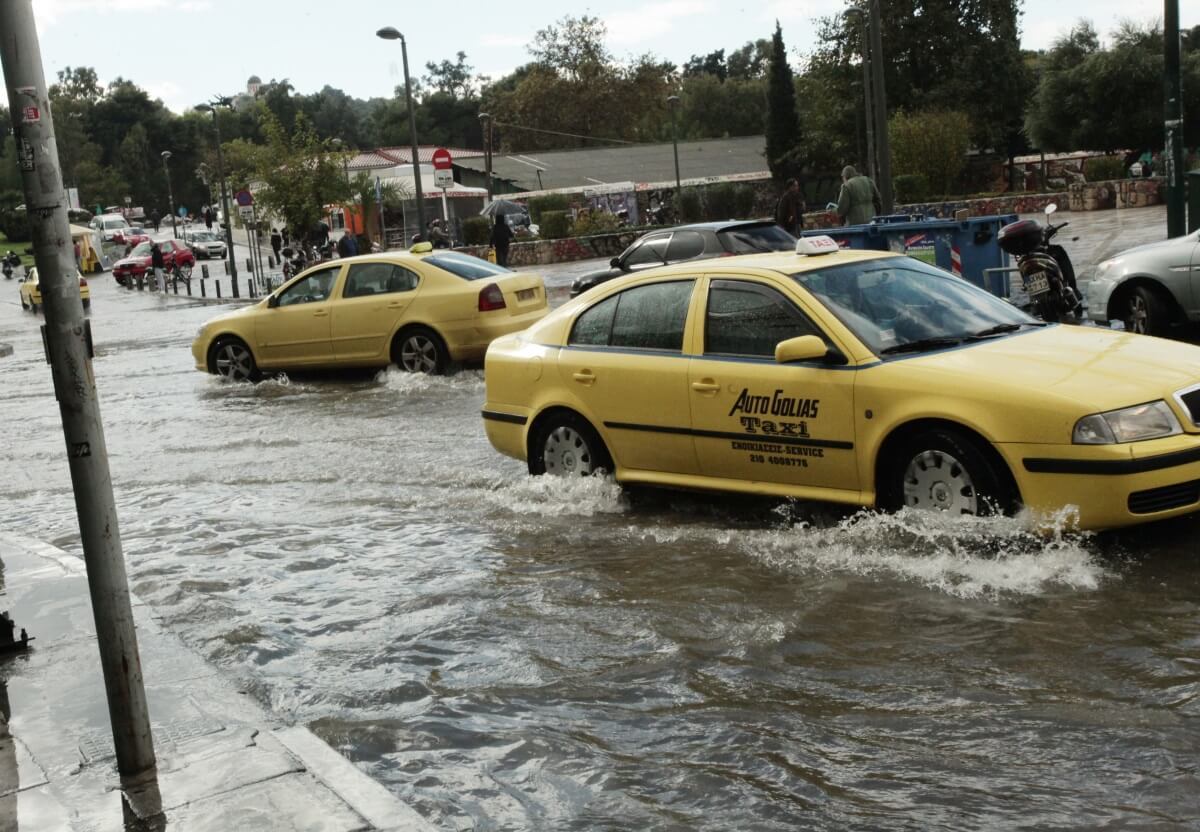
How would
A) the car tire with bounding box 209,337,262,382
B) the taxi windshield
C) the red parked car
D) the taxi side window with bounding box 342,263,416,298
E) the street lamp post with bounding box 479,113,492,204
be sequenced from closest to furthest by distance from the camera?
the taxi windshield → the taxi side window with bounding box 342,263,416,298 → the car tire with bounding box 209,337,262,382 → the street lamp post with bounding box 479,113,492,204 → the red parked car

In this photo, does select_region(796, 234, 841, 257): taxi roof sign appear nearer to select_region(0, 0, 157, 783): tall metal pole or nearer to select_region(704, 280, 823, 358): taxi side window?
select_region(704, 280, 823, 358): taxi side window

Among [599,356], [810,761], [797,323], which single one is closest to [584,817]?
[810,761]

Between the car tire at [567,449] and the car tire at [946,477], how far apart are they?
2.05 metres

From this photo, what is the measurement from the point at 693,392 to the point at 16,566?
4048mm

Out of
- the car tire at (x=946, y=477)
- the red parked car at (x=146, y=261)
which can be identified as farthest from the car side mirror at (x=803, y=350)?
the red parked car at (x=146, y=261)

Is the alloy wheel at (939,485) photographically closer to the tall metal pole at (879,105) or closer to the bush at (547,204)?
the tall metal pole at (879,105)

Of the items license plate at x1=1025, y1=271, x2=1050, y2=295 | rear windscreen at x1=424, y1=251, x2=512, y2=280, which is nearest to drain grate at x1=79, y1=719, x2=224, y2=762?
license plate at x1=1025, y1=271, x2=1050, y2=295

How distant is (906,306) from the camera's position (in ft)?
24.7

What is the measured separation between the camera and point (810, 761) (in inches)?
187

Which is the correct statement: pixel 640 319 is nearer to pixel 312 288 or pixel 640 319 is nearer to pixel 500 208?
pixel 312 288

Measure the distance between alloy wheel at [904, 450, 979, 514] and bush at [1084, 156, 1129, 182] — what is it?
40.8 m

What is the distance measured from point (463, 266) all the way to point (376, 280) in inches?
39.6

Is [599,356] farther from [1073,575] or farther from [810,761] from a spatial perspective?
[810,761]

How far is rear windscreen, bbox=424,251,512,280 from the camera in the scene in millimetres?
15773
